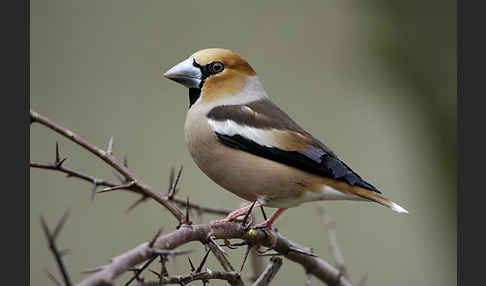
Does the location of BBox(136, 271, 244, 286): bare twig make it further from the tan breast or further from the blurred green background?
the blurred green background

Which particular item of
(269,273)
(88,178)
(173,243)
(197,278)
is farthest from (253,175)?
(173,243)

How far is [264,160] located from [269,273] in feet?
2.11

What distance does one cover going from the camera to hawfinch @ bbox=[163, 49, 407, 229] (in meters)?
2.90

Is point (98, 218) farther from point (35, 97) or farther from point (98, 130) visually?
point (35, 97)

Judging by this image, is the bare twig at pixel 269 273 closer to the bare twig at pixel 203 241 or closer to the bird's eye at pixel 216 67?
the bare twig at pixel 203 241

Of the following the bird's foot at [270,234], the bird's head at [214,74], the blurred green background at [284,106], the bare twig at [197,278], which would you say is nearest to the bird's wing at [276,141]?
the bird's head at [214,74]

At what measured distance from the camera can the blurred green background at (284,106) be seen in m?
4.82

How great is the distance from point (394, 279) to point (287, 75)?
2492 millimetres

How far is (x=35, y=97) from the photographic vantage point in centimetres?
521

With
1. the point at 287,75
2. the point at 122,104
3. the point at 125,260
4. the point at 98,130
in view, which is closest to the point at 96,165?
the point at 98,130

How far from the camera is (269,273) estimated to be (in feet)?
8.23

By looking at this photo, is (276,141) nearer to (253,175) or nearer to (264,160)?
(264,160)

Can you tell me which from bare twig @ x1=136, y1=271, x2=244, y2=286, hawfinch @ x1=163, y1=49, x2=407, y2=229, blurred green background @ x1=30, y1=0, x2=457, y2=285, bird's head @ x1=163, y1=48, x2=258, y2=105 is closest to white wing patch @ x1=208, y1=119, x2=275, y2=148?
hawfinch @ x1=163, y1=49, x2=407, y2=229

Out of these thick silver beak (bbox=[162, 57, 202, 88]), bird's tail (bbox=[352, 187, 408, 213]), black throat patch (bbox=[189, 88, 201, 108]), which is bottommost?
bird's tail (bbox=[352, 187, 408, 213])
